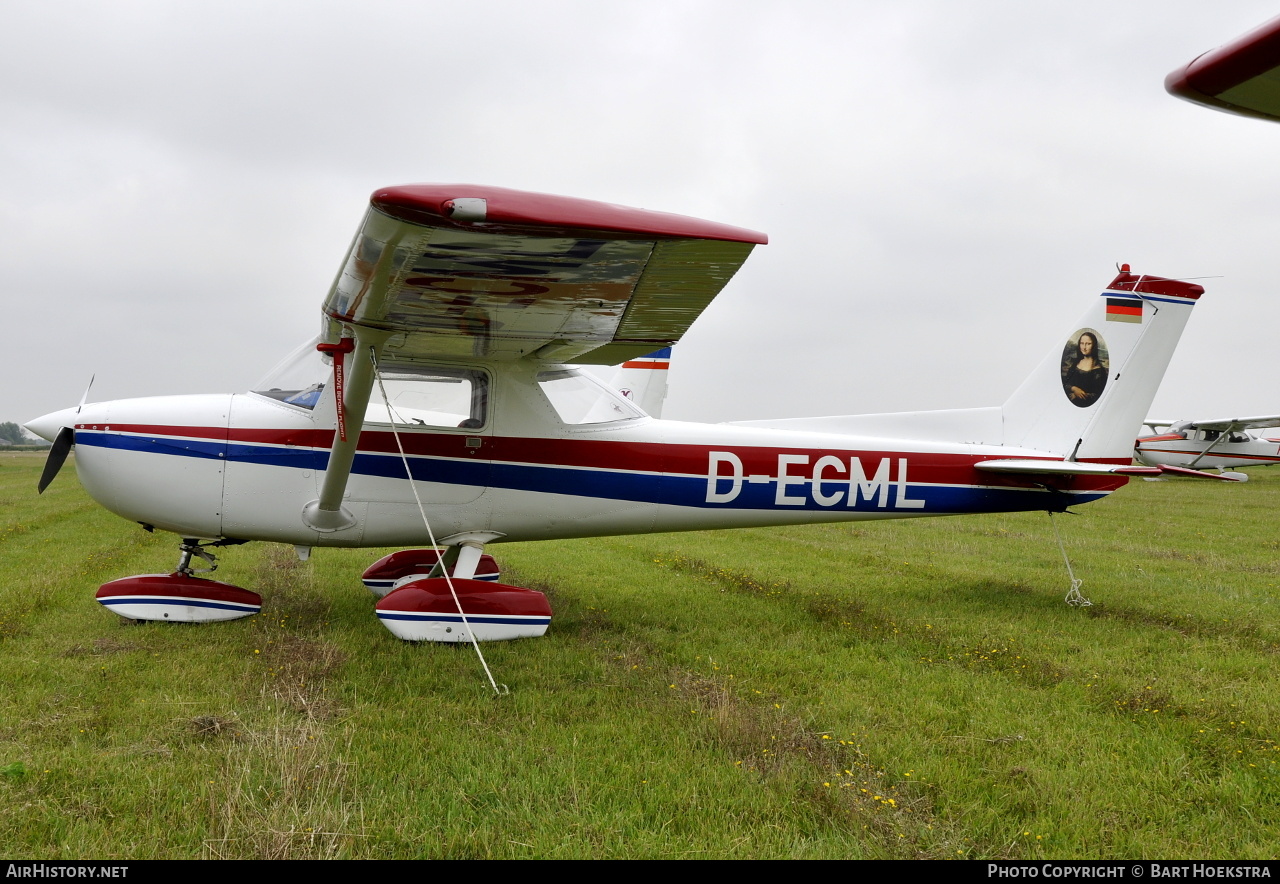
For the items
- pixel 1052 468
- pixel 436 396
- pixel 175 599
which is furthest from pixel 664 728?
pixel 1052 468

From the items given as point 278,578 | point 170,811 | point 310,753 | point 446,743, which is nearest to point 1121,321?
point 446,743

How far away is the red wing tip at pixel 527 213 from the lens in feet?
10.8

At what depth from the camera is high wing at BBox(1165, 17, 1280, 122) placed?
5.94 feet

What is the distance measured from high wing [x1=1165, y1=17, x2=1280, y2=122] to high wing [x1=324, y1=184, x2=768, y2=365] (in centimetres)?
199

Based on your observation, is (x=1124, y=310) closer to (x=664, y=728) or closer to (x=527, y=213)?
(x=664, y=728)

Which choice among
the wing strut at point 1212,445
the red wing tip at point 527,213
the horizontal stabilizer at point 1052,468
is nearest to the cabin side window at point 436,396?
the red wing tip at point 527,213

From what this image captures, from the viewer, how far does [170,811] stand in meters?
2.87

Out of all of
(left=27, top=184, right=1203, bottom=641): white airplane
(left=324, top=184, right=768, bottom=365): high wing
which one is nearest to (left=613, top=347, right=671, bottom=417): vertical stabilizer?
(left=27, top=184, right=1203, bottom=641): white airplane

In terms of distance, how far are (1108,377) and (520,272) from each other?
19.6ft

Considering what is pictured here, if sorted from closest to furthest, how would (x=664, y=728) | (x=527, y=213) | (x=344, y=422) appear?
(x=527, y=213) < (x=664, y=728) < (x=344, y=422)

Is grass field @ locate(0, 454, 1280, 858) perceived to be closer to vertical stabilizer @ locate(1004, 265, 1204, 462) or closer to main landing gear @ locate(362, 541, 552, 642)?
main landing gear @ locate(362, 541, 552, 642)

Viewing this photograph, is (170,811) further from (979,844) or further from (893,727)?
(893,727)

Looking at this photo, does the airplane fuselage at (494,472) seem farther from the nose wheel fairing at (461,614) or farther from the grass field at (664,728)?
the grass field at (664,728)

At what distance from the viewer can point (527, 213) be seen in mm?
3412
